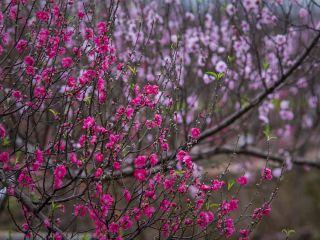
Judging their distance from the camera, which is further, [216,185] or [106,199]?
[216,185]

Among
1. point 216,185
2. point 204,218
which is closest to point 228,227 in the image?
point 204,218

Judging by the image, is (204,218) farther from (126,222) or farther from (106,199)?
(106,199)

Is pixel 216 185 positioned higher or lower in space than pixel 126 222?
higher

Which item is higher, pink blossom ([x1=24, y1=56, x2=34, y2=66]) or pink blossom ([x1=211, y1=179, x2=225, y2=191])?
pink blossom ([x1=24, y1=56, x2=34, y2=66])

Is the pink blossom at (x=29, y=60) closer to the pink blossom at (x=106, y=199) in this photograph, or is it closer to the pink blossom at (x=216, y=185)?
the pink blossom at (x=106, y=199)

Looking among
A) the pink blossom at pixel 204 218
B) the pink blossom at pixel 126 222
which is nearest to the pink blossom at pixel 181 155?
the pink blossom at pixel 204 218

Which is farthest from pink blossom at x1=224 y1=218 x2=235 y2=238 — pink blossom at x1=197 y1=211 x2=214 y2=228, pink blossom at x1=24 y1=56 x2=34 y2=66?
pink blossom at x1=24 y1=56 x2=34 y2=66

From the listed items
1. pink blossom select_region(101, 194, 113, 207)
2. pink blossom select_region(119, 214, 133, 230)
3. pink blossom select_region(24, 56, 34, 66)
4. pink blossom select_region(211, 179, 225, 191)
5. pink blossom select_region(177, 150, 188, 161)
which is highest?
pink blossom select_region(24, 56, 34, 66)

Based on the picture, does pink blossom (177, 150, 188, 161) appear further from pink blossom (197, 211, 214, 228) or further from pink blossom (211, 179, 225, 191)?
pink blossom (197, 211, 214, 228)

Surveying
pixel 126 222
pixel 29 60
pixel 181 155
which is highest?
pixel 29 60

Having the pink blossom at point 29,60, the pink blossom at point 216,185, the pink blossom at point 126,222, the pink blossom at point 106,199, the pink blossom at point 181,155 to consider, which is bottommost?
the pink blossom at point 126,222

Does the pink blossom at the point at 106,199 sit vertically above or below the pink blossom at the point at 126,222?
above

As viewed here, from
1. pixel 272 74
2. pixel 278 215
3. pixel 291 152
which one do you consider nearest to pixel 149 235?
pixel 278 215

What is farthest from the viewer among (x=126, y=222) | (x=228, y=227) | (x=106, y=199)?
(x=228, y=227)
